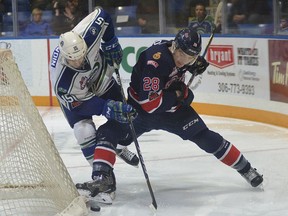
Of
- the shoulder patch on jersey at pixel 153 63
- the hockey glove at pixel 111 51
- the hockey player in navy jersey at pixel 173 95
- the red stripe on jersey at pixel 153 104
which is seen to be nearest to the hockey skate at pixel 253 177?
the hockey player in navy jersey at pixel 173 95

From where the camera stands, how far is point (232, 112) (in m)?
5.68

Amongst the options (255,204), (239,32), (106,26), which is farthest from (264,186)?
(239,32)

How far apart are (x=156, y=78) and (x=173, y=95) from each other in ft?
0.51

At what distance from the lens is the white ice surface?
312 cm

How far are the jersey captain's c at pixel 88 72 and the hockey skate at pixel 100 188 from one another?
0.31 m

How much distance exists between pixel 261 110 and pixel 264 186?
6.46 ft

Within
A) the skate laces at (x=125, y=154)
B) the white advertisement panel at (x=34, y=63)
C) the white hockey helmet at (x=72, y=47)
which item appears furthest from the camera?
the white advertisement panel at (x=34, y=63)

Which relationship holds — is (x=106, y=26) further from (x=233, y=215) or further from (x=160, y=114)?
(x=233, y=215)

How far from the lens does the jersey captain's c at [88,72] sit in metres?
3.12

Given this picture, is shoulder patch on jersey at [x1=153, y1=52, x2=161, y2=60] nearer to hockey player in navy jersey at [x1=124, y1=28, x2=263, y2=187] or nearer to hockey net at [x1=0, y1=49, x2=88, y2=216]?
hockey player in navy jersey at [x1=124, y1=28, x2=263, y2=187]

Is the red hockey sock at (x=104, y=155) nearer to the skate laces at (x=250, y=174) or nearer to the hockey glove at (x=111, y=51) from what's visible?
the hockey glove at (x=111, y=51)

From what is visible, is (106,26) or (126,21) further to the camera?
(126,21)

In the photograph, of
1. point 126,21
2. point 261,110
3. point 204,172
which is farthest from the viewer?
point 126,21

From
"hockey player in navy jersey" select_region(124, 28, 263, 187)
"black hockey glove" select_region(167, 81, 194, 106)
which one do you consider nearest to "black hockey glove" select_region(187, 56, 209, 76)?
"hockey player in navy jersey" select_region(124, 28, 263, 187)
